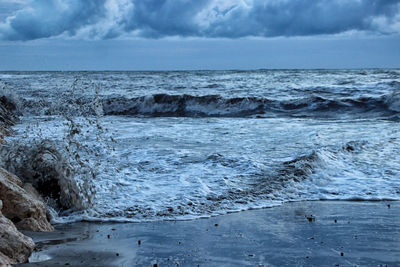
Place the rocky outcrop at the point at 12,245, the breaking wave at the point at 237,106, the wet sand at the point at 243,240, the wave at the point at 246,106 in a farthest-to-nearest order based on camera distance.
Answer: the wave at the point at 246,106 < the breaking wave at the point at 237,106 < the wet sand at the point at 243,240 < the rocky outcrop at the point at 12,245

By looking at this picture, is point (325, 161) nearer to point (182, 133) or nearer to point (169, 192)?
point (169, 192)

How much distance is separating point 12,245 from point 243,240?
1.84 metres

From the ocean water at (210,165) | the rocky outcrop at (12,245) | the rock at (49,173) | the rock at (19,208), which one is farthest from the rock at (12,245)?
the rock at (49,173)

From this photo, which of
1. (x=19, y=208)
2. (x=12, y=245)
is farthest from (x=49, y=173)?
(x=12, y=245)

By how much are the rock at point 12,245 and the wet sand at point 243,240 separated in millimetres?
110

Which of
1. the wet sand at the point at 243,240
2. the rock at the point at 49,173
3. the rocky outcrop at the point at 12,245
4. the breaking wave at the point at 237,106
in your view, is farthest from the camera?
the breaking wave at the point at 237,106

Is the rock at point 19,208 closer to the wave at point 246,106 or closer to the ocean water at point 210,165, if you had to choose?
the ocean water at point 210,165

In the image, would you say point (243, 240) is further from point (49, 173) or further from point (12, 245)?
point (49, 173)

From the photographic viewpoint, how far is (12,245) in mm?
3188

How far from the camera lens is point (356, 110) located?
1722cm

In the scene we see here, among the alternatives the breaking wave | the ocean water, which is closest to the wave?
the breaking wave

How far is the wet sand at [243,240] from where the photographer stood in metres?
3.46

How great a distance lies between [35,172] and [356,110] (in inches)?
555

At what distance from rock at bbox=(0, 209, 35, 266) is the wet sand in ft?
0.36
